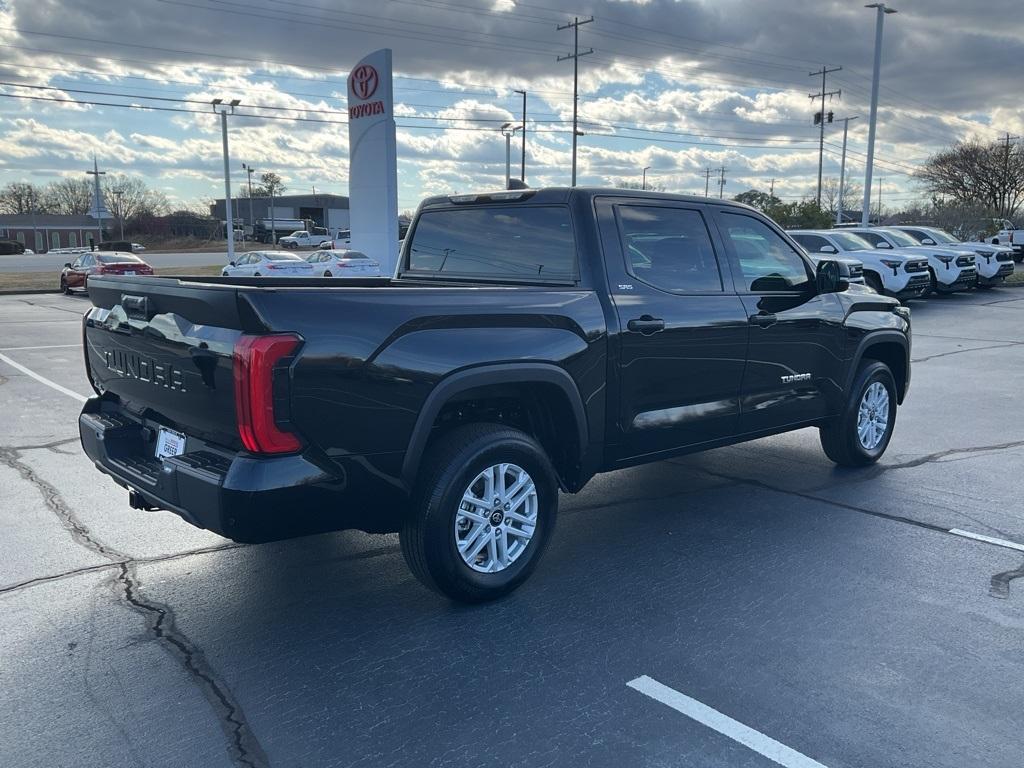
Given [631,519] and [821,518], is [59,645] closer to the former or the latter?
[631,519]

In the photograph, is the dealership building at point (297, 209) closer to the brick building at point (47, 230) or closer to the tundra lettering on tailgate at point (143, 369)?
the brick building at point (47, 230)

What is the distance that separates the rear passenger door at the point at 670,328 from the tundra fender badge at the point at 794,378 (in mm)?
521

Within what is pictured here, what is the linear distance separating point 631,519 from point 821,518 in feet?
3.77

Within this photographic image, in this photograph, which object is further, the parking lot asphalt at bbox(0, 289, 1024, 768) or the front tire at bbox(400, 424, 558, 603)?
the front tire at bbox(400, 424, 558, 603)

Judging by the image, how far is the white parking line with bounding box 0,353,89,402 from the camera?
31.0 feet

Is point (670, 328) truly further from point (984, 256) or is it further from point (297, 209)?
point (297, 209)

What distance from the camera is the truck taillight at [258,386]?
319 cm

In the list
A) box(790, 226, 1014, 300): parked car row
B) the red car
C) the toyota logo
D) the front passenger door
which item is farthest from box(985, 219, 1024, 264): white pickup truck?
the front passenger door

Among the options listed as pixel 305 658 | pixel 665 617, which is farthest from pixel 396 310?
pixel 665 617

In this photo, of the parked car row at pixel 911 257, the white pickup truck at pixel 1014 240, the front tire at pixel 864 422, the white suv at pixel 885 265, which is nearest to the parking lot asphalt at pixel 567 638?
the front tire at pixel 864 422

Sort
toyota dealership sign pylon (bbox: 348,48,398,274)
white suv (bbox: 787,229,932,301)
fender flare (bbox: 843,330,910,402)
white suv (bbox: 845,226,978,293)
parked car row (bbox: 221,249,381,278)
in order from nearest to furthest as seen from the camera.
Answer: fender flare (bbox: 843,330,910,402) < white suv (bbox: 787,229,932,301) < white suv (bbox: 845,226,978,293) < toyota dealership sign pylon (bbox: 348,48,398,274) < parked car row (bbox: 221,249,381,278)

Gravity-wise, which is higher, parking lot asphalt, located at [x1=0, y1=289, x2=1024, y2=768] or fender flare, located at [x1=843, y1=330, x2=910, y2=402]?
fender flare, located at [x1=843, y1=330, x2=910, y2=402]

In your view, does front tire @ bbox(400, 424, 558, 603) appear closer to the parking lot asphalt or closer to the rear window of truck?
the parking lot asphalt

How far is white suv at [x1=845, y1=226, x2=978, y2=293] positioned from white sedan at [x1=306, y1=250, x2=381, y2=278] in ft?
47.8
